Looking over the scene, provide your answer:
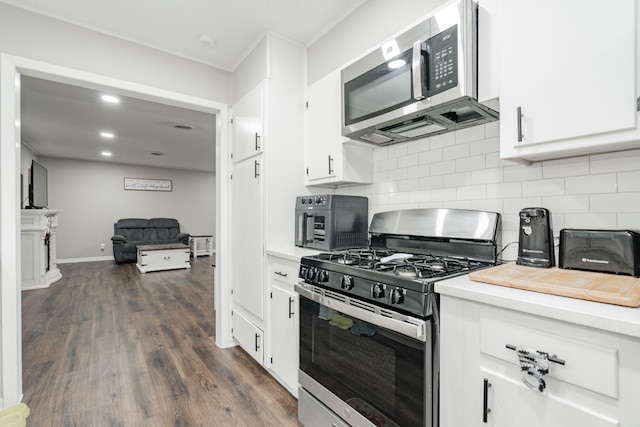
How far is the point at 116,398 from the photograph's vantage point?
1.98 meters

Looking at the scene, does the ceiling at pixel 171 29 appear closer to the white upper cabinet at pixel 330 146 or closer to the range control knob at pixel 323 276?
the white upper cabinet at pixel 330 146

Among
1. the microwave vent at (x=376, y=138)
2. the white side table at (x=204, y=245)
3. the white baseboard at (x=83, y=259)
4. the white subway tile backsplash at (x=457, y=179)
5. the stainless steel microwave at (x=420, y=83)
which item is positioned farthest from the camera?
the white side table at (x=204, y=245)

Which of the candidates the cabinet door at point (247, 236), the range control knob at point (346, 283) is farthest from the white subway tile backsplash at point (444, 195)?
the cabinet door at point (247, 236)

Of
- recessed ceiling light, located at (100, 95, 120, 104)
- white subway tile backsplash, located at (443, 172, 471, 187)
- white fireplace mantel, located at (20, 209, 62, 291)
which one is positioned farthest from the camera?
white fireplace mantel, located at (20, 209, 62, 291)

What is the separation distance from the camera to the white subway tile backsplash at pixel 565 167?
128 cm

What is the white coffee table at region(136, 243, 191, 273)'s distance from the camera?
6355 mm

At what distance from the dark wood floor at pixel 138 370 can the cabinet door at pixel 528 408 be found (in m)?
1.21

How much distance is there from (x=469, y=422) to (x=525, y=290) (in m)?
0.48

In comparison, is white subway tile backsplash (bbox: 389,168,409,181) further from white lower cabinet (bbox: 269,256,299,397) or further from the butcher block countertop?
the butcher block countertop

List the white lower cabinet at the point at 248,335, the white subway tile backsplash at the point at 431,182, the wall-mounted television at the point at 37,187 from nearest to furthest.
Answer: the white subway tile backsplash at the point at 431,182 → the white lower cabinet at the point at 248,335 → the wall-mounted television at the point at 37,187

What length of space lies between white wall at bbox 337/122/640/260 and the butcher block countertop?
23.2 inches

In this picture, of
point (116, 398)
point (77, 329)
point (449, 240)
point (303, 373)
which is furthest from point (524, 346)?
point (77, 329)

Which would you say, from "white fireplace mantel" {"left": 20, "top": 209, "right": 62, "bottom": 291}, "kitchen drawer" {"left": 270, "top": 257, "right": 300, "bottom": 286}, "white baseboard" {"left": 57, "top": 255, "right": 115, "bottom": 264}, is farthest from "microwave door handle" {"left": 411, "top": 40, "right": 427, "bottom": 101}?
"white baseboard" {"left": 57, "top": 255, "right": 115, "bottom": 264}

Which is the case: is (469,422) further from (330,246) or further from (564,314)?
(330,246)
